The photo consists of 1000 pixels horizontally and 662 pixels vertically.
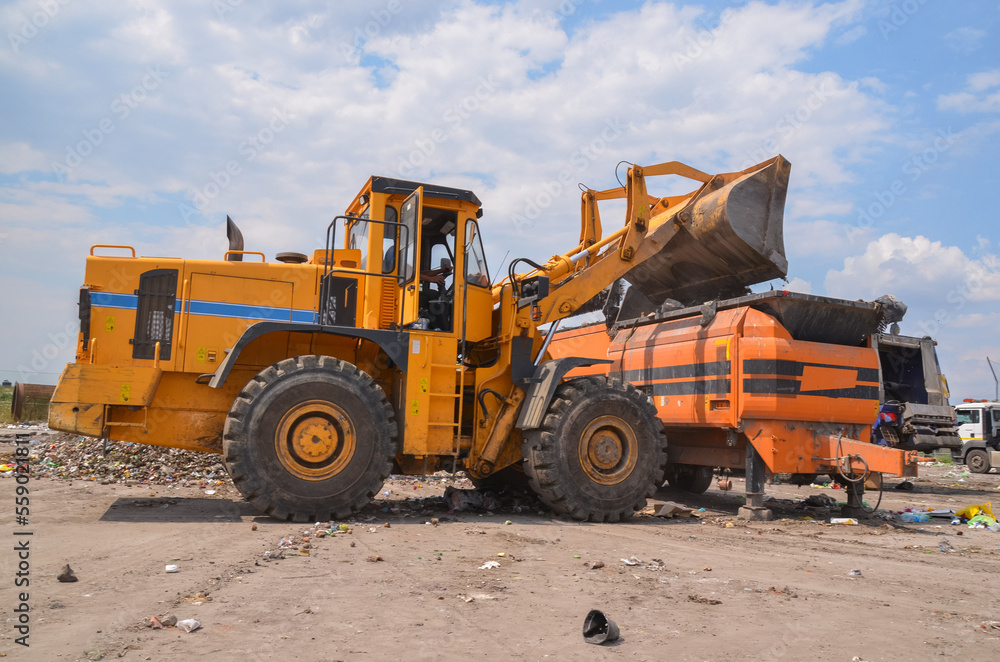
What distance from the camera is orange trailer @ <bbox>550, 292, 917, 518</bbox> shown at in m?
7.68

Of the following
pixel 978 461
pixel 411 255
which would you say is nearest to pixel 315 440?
pixel 411 255

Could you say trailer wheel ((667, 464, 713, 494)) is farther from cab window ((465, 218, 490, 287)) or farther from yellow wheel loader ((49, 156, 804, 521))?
cab window ((465, 218, 490, 287))

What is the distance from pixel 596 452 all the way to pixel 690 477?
379cm

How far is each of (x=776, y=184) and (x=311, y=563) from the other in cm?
658

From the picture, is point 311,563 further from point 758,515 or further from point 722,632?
point 758,515

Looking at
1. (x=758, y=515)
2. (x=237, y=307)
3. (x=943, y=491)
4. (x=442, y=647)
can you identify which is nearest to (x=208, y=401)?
(x=237, y=307)

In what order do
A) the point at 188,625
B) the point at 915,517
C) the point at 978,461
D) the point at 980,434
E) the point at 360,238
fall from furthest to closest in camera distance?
the point at 980,434, the point at 978,461, the point at 915,517, the point at 360,238, the point at 188,625

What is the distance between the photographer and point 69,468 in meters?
10.6

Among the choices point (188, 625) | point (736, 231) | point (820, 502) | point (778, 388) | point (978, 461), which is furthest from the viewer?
point (978, 461)

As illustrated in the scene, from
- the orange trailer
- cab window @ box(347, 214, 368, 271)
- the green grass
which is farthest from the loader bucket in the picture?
the green grass

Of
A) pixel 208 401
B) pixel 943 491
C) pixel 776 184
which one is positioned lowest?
pixel 943 491

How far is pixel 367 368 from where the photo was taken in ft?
23.8

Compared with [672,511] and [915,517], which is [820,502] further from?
[672,511]

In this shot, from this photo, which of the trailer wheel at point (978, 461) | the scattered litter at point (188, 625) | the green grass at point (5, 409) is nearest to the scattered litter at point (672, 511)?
the scattered litter at point (188, 625)
